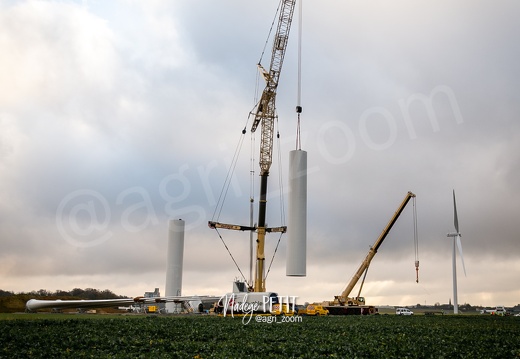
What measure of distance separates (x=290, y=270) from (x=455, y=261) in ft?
122

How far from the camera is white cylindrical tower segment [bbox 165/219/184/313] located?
65000 millimetres

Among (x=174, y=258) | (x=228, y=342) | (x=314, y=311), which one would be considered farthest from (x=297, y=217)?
(x=174, y=258)

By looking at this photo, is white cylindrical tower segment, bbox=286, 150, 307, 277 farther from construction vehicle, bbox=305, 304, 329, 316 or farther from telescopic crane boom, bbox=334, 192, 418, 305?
telescopic crane boom, bbox=334, 192, 418, 305

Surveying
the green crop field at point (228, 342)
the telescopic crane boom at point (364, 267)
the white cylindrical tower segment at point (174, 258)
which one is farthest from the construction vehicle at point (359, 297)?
the green crop field at point (228, 342)

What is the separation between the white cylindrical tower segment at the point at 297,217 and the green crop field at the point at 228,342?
28.9 ft

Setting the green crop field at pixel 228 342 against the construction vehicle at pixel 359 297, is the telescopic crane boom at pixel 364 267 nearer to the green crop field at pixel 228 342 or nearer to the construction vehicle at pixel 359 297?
the construction vehicle at pixel 359 297

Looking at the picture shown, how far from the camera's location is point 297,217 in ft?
144

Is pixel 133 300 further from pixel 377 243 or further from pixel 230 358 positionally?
pixel 377 243

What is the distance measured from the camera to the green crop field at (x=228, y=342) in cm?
2378

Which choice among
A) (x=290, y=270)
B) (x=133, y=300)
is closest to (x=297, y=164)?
(x=290, y=270)

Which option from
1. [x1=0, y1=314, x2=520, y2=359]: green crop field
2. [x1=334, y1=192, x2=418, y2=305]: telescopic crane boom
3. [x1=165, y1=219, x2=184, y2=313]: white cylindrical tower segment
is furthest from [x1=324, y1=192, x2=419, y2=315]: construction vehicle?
[x1=0, y1=314, x2=520, y2=359]: green crop field

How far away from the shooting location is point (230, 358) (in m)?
22.1

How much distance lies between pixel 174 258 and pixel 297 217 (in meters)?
26.0

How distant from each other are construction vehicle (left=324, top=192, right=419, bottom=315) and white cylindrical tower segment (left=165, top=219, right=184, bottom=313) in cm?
2020
